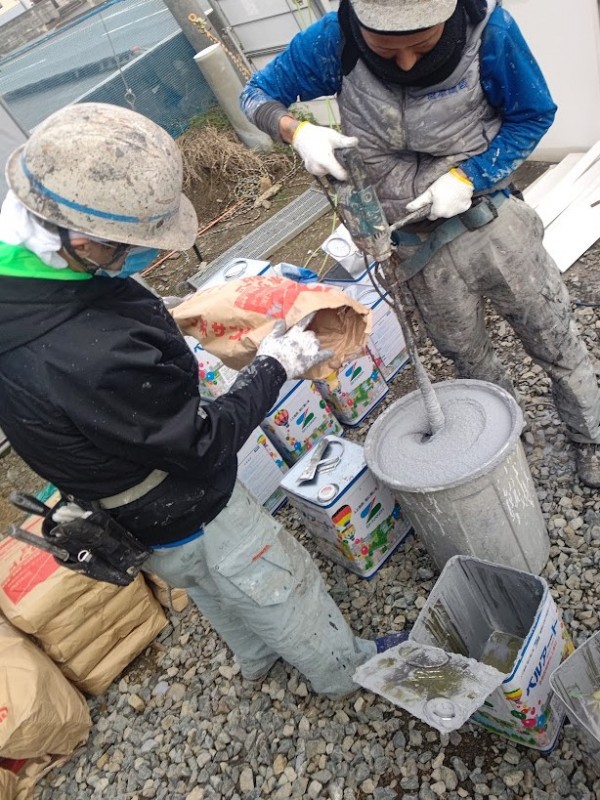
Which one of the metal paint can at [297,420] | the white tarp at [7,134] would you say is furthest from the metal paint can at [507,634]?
the white tarp at [7,134]

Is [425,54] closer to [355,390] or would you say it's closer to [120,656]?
[355,390]

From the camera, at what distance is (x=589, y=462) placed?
8.89 ft

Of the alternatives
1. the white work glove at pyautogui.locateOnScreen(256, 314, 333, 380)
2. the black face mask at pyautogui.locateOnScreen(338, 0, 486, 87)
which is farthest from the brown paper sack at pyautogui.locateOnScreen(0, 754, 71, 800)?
the black face mask at pyautogui.locateOnScreen(338, 0, 486, 87)

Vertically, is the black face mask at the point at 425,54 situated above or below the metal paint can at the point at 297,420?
above

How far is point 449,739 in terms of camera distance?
2.25m

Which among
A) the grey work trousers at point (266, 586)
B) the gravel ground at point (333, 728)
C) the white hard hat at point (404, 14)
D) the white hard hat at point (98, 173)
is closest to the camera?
the white hard hat at point (98, 173)

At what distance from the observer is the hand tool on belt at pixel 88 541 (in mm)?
1825

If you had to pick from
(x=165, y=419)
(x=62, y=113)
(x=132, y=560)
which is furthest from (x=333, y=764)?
(x=62, y=113)

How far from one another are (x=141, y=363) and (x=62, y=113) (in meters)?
0.62

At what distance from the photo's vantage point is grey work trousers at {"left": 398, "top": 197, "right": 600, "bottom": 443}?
7.56 ft

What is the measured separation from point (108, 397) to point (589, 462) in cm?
212

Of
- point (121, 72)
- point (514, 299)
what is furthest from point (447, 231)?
point (121, 72)

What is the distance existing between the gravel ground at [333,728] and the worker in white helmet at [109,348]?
1086 millimetres

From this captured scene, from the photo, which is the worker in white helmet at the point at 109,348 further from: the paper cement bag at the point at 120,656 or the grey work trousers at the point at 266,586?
the paper cement bag at the point at 120,656
